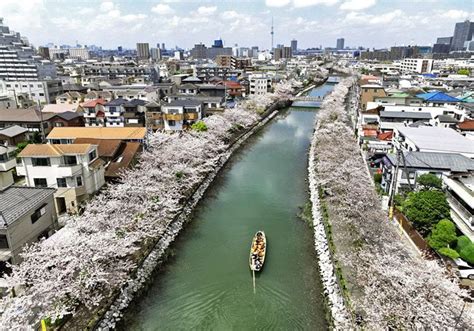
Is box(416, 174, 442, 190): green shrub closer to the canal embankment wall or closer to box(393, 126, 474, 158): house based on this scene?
box(393, 126, 474, 158): house

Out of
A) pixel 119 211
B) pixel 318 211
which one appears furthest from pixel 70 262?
pixel 318 211

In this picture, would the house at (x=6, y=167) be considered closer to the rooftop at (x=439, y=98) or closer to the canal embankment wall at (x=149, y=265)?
the canal embankment wall at (x=149, y=265)

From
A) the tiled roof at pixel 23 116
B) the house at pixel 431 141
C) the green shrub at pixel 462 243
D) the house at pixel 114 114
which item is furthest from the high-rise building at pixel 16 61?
the green shrub at pixel 462 243

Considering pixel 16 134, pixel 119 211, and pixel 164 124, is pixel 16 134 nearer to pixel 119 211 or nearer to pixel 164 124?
pixel 164 124

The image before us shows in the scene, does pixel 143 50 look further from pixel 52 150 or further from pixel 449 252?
pixel 449 252

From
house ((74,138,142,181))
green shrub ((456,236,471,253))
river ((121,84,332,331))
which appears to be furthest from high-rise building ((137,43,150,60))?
green shrub ((456,236,471,253))

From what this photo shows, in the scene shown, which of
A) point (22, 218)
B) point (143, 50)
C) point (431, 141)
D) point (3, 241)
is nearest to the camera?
point (3, 241)

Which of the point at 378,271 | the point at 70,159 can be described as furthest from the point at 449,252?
the point at 70,159
